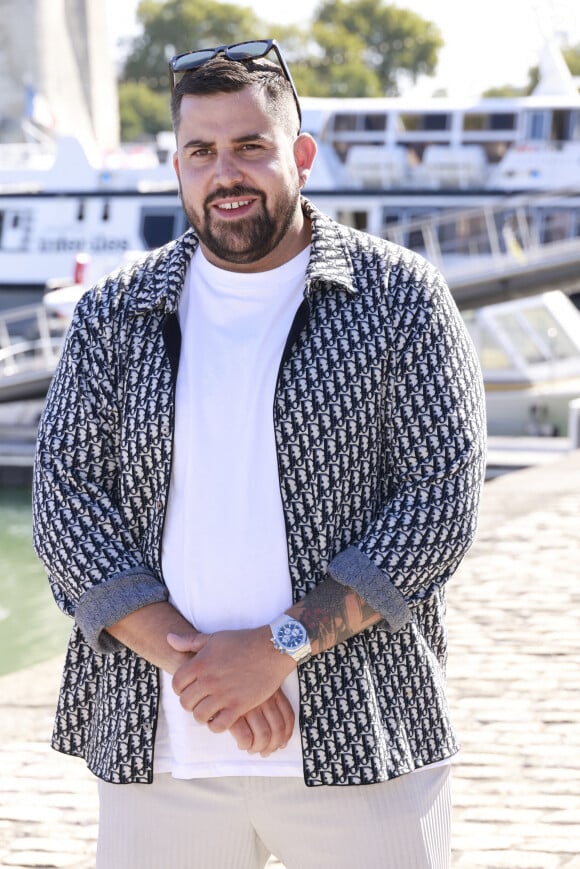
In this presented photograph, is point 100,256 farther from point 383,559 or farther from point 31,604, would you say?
point 383,559

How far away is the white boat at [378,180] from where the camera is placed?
22156 mm

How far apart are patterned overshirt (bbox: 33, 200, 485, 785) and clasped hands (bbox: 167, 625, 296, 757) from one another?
0.19ft

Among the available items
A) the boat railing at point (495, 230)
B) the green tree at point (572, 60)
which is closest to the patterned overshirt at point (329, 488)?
the boat railing at point (495, 230)

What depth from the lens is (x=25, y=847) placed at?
11.1 feet

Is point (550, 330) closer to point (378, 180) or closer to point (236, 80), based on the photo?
point (378, 180)

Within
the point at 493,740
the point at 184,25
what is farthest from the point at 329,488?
the point at 184,25

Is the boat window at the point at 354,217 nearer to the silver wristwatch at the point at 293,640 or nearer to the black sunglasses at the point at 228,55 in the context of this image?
the black sunglasses at the point at 228,55

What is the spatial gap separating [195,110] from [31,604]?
9915 mm

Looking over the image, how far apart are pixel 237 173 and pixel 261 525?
501 millimetres

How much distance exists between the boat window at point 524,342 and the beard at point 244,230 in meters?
17.4

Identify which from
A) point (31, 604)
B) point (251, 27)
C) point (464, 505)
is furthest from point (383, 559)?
point (251, 27)

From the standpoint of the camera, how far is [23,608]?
36.8 feet

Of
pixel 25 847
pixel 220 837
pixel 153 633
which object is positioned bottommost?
pixel 25 847

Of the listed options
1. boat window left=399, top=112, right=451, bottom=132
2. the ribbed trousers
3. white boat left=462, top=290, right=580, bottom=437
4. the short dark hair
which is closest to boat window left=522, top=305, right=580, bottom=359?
white boat left=462, top=290, right=580, bottom=437
